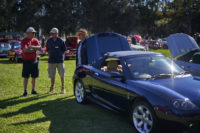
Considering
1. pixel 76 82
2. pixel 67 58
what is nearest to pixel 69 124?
pixel 76 82

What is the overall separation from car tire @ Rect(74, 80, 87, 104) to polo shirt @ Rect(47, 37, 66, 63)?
1.29 meters

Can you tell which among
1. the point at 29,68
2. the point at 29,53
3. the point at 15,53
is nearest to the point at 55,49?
the point at 29,53

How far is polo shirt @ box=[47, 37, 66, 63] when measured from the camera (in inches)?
293

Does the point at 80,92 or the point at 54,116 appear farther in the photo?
the point at 80,92

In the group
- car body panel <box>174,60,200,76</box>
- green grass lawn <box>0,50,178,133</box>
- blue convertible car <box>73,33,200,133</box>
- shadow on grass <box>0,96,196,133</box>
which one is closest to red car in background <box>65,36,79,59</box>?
green grass lawn <box>0,50,178,133</box>

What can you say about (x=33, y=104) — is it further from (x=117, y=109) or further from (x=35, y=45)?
(x=117, y=109)

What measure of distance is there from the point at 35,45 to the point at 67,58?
1264 cm

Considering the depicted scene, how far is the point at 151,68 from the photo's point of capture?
189 inches

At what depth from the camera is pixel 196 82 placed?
4.44 metres

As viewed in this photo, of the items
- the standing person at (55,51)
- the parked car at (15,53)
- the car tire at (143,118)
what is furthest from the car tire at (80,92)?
the parked car at (15,53)

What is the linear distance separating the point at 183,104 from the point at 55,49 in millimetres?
4671

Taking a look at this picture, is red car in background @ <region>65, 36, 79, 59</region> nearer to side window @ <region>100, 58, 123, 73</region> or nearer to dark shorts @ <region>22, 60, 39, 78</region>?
dark shorts @ <region>22, 60, 39, 78</region>

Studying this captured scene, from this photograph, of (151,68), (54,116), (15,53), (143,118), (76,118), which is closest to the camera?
(143,118)

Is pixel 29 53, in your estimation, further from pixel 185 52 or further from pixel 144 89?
pixel 185 52
